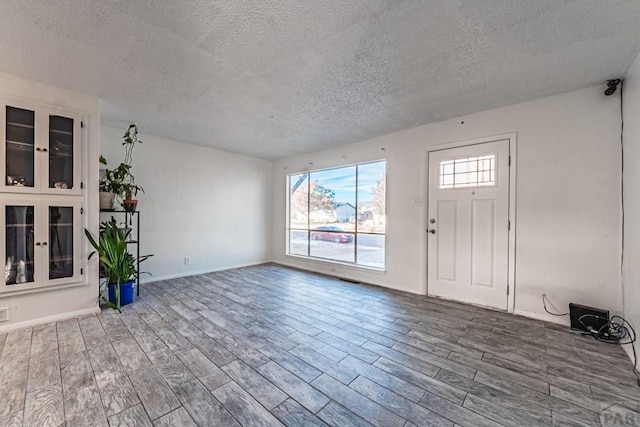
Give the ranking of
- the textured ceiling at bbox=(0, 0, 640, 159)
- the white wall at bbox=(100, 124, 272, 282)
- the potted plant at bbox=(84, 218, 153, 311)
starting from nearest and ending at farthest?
the textured ceiling at bbox=(0, 0, 640, 159) < the potted plant at bbox=(84, 218, 153, 311) < the white wall at bbox=(100, 124, 272, 282)

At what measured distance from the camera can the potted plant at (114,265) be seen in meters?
3.09

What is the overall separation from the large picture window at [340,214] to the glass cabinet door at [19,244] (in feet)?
13.2

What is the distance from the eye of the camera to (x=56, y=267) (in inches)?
111

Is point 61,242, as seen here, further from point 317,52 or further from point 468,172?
point 468,172

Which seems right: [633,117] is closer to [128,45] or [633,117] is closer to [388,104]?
[388,104]

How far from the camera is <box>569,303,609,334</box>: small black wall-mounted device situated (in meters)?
2.49

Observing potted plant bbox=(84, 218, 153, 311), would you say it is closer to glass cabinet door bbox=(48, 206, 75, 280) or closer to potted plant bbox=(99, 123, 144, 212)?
glass cabinet door bbox=(48, 206, 75, 280)

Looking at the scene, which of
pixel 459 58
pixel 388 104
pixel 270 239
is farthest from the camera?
pixel 270 239

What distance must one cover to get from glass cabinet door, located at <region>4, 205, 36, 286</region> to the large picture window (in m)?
4.01

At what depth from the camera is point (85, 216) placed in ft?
9.84

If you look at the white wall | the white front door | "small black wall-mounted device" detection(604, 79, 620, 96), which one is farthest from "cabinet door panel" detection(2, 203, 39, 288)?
"small black wall-mounted device" detection(604, 79, 620, 96)

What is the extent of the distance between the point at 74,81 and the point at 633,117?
533 cm

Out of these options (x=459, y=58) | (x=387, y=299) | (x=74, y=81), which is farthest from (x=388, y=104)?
(x=74, y=81)

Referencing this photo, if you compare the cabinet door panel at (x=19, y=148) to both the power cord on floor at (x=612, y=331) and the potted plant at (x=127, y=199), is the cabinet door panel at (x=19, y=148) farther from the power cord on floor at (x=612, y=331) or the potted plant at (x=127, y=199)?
the power cord on floor at (x=612, y=331)
